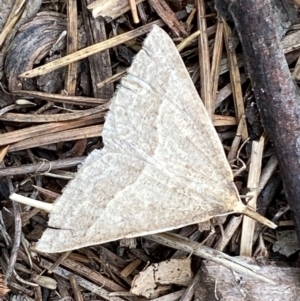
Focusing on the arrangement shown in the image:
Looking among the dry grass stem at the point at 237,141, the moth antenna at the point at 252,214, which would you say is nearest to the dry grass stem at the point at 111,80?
the dry grass stem at the point at 237,141

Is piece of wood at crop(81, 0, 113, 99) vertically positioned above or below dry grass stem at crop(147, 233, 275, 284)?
above

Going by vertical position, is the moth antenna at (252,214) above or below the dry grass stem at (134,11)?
below

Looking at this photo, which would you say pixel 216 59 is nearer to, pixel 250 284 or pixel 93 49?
pixel 93 49

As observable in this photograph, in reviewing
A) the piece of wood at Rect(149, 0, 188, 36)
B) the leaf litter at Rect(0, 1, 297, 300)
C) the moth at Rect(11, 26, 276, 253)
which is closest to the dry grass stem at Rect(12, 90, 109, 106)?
the leaf litter at Rect(0, 1, 297, 300)

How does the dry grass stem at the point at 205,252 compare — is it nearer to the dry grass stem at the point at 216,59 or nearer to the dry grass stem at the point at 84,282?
the dry grass stem at the point at 84,282

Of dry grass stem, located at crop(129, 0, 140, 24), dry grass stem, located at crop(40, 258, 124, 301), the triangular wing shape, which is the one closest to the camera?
the triangular wing shape

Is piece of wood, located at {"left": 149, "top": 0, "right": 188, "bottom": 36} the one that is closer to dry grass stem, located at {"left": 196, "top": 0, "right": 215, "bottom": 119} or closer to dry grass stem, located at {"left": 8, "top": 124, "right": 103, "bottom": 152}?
dry grass stem, located at {"left": 196, "top": 0, "right": 215, "bottom": 119}
